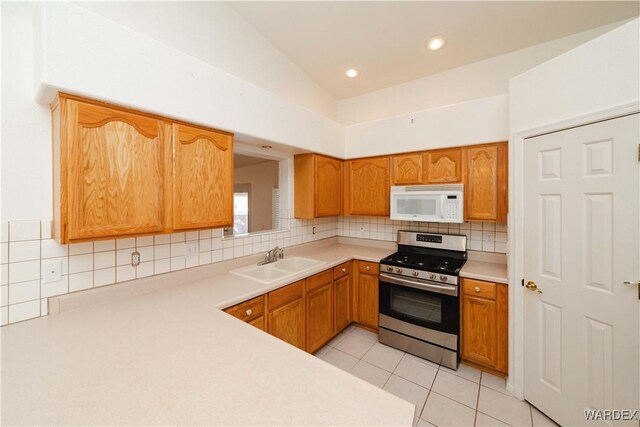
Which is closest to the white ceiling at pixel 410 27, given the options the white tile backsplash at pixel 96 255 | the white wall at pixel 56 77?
the white wall at pixel 56 77

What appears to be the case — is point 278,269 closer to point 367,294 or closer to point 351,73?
point 367,294

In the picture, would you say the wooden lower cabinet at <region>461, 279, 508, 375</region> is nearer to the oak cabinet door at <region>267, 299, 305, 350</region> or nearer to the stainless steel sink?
the stainless steel sink

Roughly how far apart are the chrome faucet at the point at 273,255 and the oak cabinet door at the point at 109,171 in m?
1.13

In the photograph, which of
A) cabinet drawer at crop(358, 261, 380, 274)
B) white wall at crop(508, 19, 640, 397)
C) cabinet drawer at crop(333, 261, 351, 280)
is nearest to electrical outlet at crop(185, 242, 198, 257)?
cabinet drawer at crop(333, 261, 351, 280)

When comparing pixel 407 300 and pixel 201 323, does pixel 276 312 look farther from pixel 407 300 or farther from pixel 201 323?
pixel 407 300

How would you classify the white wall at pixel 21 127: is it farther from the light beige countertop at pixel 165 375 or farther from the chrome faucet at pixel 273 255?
the chrome faucet at pixel 273 255

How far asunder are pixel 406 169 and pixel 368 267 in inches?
45.3

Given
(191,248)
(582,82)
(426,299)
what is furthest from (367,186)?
(191,248)

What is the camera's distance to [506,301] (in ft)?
6.72

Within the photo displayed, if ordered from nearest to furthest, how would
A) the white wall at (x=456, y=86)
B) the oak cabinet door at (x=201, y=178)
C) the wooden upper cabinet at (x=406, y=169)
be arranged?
the oak cabinet door at (x=201, y=178) → the white wall at (x=456, y=86) → the wooden upper cabinet at (x=406, y=169)

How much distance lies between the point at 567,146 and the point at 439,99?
5.28 ft

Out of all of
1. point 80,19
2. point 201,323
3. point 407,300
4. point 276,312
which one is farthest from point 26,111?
point 407,300

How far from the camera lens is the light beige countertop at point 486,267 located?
83.3 inches

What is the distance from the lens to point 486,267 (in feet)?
Result: 7.82
